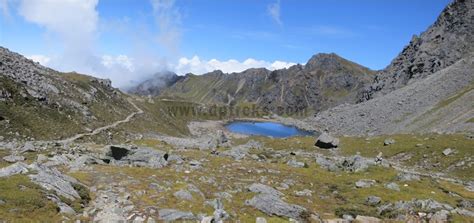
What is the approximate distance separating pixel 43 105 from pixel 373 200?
67832 millimetres

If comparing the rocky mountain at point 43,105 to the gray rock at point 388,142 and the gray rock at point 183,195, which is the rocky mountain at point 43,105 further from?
the gray rock at point 388,142

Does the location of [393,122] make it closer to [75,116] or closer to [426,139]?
[426,139]

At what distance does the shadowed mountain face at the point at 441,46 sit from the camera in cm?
16200

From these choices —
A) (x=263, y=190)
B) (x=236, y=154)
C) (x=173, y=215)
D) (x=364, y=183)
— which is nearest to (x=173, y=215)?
(x=173, y=215)

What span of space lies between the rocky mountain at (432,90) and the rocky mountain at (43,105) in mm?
79927

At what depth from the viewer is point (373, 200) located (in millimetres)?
34750

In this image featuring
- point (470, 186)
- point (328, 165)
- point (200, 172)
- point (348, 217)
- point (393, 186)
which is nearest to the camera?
point (348, 217)

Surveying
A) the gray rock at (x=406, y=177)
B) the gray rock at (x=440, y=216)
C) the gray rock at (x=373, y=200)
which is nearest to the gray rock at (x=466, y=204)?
the gray rock at (x=440, y=216)

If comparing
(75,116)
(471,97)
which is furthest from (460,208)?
(471,97)

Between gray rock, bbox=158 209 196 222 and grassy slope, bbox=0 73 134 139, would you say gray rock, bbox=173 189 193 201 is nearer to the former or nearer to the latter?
gray rock, bbox=158 209 196 222

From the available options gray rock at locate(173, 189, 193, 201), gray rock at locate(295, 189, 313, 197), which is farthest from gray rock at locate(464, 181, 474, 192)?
gray rock at locate(173, 189, 193, 201)

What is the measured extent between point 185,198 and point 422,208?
1851 cm

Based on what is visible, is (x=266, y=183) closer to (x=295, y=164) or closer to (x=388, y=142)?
(x=295, y=164)

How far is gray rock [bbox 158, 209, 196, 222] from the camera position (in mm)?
24641
